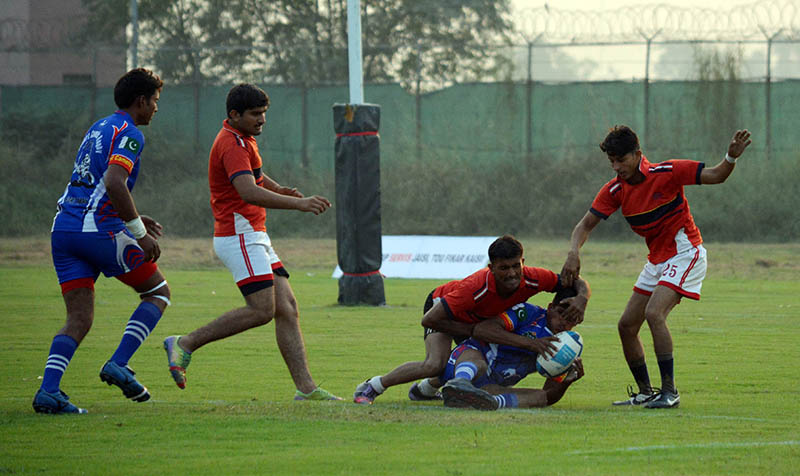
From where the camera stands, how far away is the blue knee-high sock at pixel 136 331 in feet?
24.2

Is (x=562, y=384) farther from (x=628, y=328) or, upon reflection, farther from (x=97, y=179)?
(x=97, y=179)

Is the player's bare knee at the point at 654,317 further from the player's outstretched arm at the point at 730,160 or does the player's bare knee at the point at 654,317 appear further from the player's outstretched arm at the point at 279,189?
the player's outstretched arm at the point at 279,189

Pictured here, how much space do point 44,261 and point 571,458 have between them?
2050 cm

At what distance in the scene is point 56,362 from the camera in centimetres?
736

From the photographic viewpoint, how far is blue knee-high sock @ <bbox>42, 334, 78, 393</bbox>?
24.1 feet

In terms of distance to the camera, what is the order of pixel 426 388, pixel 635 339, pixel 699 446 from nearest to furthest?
pixel 699 446 → pixel 426 388 → pixel 635 339

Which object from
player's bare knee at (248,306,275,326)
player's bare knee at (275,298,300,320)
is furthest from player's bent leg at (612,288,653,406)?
player's bare knee at (248,306,275,326)

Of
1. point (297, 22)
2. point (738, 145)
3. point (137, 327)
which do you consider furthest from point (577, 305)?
point (297, 22)

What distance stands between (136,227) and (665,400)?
377 centimetres

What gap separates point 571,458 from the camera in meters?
6.02

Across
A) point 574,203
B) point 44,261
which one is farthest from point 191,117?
point 574,203

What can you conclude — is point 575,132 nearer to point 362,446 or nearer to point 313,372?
point 313,372


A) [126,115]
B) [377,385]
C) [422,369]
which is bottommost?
[377,385]

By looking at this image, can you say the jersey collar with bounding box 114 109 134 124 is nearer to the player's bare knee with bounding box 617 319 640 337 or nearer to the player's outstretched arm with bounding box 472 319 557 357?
the player's outstretched arm with bounding box 472 319 557 357
